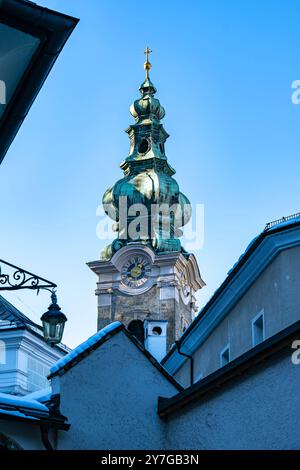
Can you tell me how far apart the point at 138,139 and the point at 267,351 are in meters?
49.3

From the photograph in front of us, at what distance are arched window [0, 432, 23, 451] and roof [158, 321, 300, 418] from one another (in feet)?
7.66

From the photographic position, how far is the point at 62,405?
44.8ft

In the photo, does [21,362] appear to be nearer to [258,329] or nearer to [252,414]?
[258,329]

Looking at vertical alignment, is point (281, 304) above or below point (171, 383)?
above

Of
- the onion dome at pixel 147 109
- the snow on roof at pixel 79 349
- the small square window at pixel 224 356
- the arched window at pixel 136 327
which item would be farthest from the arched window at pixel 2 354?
the onion dome at pixel 147 109

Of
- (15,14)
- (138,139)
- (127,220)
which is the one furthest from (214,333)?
(138,139)

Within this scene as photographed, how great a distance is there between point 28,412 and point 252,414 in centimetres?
341

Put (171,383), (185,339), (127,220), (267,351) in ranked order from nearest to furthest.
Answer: (267,351)
(171,383)
(185,339)
(127,220)

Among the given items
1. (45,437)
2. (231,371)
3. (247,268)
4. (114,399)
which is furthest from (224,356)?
(231,371)

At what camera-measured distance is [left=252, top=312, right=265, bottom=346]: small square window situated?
1806 cm

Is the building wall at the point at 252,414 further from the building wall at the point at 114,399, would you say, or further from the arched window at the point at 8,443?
the arched window at the point at 8,443

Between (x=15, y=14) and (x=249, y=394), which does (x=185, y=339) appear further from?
(x=15, y=14)

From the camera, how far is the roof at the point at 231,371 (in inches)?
407

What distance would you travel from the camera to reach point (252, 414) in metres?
11.1
